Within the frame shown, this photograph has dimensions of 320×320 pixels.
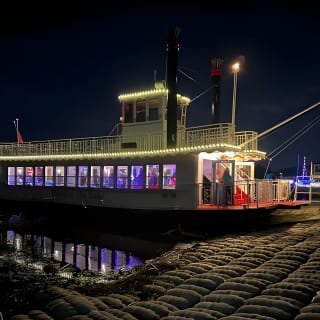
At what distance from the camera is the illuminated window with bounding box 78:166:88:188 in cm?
1916

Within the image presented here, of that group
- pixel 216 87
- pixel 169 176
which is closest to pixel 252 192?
pixel 169 176

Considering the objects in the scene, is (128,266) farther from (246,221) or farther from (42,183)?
(42,183)

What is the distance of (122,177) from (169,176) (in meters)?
2.80

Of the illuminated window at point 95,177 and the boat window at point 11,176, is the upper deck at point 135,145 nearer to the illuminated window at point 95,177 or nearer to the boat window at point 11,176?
the boat window at point 11,176

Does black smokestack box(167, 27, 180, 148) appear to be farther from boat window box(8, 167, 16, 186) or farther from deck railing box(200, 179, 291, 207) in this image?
boat window box(8, 167, 16, 186)

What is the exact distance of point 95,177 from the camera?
18.8 metres

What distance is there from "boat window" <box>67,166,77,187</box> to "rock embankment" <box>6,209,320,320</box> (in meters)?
11.1

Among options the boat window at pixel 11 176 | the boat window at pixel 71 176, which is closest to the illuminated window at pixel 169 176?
the boat window at pixel 71 176

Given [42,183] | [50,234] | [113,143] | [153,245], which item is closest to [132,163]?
[113,143]

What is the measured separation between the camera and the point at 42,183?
21.3 metres

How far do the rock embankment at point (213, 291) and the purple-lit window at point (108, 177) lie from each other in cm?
858

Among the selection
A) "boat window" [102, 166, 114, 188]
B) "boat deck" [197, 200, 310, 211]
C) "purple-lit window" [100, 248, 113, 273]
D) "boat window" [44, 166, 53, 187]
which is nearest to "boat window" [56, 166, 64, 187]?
"boat window" [44, 166, 53, 187]

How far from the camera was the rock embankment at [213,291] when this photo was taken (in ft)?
18.7

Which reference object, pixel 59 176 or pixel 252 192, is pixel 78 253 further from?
pixel 252 192
